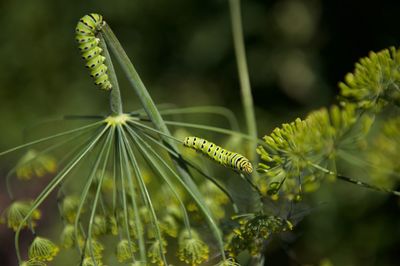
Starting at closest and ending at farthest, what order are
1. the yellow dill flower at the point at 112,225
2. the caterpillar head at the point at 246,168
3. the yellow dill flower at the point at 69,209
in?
the caterpillar head at the point at 246,168 < the yellow dill flower at the point at 112,225 < the yellow dill flower at the point at 69,209

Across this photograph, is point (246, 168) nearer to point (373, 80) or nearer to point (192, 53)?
point (373, 80)

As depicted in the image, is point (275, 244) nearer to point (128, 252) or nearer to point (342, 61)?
point (342, 61)

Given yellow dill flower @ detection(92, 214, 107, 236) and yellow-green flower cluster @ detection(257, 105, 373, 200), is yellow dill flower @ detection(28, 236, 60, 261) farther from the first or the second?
yellow-green flower cluster @ detection(257, 105, 373, 200)

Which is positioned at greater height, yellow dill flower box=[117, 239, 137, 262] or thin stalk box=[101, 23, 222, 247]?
thin stalk box=[101, 23, 222, 247]

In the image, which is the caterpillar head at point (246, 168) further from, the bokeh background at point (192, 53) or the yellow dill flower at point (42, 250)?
the bokeh background at point (192, 53)

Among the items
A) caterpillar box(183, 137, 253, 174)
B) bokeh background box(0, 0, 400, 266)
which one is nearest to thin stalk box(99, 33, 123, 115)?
caterpillar box(183, 137, 253, 174)

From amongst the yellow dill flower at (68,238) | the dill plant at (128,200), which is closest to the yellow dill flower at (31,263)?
the dill plant at (128,200)

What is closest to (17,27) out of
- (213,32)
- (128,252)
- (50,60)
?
(50,60)
